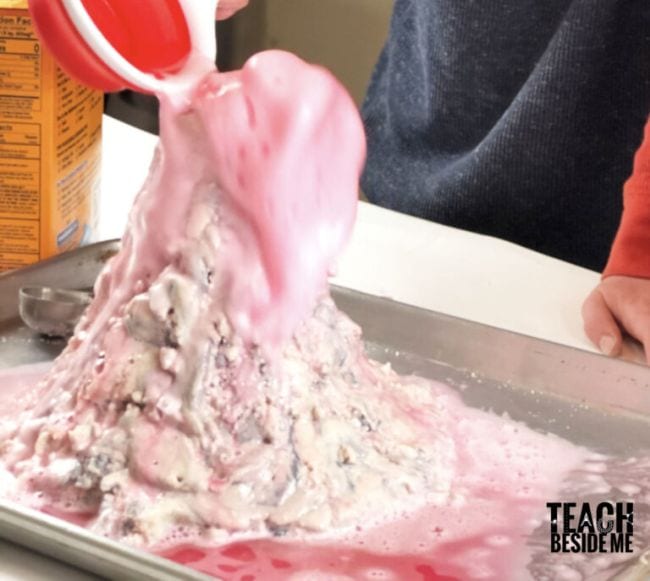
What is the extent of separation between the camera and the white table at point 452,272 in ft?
2.94

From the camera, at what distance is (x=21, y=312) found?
75cm

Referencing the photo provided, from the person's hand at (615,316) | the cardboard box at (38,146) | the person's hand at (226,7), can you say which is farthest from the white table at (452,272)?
the person's hand at (226,7)

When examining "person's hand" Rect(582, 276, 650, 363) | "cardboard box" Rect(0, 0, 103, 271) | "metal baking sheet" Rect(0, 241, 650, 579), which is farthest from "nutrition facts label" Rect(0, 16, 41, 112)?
"person's hand" Rect(582, 276, 650, 363)

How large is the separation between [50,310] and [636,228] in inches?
22.2

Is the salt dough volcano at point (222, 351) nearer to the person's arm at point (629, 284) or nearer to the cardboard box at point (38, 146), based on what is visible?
the cardboard box at point (38, 146)

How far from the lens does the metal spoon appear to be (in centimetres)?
75

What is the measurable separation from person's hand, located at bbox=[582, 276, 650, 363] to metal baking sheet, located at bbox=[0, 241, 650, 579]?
0.36 feet

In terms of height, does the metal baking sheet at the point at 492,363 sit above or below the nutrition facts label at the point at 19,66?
below

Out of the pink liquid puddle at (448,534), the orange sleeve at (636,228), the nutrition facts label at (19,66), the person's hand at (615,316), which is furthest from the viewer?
the orange sleeve at (636,228)

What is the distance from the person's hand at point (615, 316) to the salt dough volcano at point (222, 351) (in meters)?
0.32

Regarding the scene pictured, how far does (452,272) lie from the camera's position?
960 millimetres

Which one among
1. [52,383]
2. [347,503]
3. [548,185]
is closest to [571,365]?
[347,503]

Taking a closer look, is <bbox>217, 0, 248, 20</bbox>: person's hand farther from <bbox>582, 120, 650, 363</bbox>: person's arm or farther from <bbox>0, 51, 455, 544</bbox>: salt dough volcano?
<bbox>582, 120, 650, 363</bbox>: person's arm

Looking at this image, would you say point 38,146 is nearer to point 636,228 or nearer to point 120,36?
point 120,36
